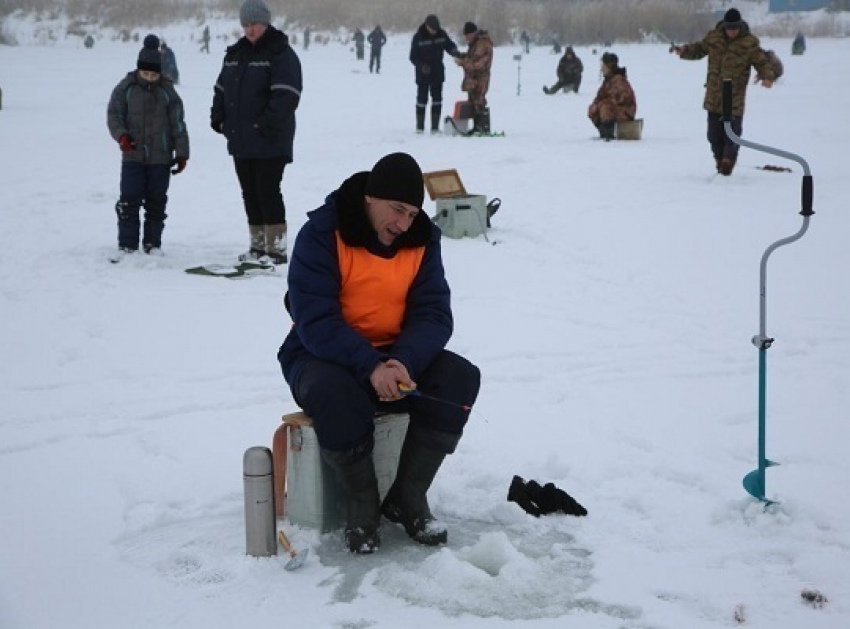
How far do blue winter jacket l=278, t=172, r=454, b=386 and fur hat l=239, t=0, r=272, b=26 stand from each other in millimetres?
Answer: 4132

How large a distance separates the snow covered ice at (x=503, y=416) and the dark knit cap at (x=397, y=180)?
1111mm

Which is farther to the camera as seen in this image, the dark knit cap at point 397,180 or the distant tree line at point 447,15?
the distant tree line at point 447,15

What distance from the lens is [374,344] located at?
3.81 meters

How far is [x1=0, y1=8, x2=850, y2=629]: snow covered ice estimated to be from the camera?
335 centimetres

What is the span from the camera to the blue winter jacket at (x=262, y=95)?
7531 mm

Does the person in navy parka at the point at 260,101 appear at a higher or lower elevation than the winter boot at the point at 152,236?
higher

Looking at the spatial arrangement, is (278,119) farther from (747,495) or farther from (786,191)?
(786,191)

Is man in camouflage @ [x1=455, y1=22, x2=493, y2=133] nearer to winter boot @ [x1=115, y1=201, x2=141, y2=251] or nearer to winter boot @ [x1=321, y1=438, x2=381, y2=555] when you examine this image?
winter boot @ [x1=115, y1=201, x2=141, y2=251]

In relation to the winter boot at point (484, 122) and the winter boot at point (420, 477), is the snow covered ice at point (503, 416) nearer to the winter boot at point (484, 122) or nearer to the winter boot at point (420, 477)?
the winter boot at point (420, 477)

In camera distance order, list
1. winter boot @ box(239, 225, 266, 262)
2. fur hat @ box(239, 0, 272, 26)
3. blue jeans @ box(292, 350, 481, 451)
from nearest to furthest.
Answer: blue jeans @ box(292, 350, 481, 451)
fur hat @ box(239, 0, 272, 26)
winter boot @ box(239, 225, 266, 262)

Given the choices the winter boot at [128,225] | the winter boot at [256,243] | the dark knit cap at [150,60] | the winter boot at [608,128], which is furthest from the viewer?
the winter boot at [608,128]

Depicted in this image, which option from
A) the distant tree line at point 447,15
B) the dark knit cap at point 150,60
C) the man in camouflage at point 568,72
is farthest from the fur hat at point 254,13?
the distant tree line at point 447,15

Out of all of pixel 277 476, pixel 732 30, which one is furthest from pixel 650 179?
pixel 277 476

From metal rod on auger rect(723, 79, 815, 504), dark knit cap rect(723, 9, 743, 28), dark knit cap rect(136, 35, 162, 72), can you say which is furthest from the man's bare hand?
dark knit cap rect(723, 9, 743, 28)
